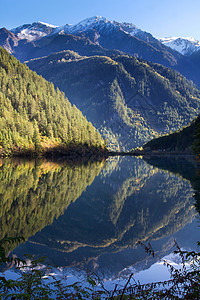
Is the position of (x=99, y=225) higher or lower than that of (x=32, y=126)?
lower

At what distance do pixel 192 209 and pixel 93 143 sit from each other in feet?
349

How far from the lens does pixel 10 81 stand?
149 meters

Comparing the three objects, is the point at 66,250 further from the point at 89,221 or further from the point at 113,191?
the point at 113,191

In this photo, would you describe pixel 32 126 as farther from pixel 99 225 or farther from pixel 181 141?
pixel 99 225

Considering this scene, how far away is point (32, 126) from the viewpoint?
340 ft

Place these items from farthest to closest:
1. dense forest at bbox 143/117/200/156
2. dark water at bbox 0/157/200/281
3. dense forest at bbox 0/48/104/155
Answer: dense forest at bbox 143/117/200/156, dense forest at bbox 0/48/104/155, dark water at bbox 0/157/200/281

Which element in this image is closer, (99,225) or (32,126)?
(99,225)

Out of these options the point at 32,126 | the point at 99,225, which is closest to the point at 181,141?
the point at 32,126

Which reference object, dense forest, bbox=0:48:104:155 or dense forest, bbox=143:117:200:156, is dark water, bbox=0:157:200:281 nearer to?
dense forest, bbox=0:48:104:155

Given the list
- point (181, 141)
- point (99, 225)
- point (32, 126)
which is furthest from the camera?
point (181, 141)

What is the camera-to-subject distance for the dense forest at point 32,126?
92125 mm

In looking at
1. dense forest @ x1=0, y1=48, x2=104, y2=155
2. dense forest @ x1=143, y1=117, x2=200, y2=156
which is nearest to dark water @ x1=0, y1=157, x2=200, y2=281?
dense forest @ x1=0, y1=48, x2=104, y2=155

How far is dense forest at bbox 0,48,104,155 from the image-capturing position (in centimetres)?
9212

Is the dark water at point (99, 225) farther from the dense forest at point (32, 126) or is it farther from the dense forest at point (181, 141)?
the dense forest at point (181, 141)
